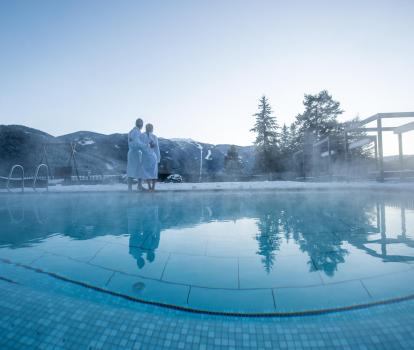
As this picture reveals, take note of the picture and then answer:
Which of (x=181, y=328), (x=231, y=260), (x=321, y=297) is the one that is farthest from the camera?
(x=231, y=260)

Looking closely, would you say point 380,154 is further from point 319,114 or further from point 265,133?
point 319,114

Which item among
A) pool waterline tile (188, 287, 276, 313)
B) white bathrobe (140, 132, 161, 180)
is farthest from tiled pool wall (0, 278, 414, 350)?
white bathrobe (140, 132, 161, 180)

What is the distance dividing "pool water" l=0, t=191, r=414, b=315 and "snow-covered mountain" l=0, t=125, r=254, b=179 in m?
11.6

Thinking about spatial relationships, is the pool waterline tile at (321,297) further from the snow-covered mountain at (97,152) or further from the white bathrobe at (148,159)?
the snow-covered mountain at (97,152)

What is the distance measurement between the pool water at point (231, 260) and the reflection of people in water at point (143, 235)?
1 cm

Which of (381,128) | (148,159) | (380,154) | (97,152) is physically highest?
(97,152)

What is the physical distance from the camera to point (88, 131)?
97.4m

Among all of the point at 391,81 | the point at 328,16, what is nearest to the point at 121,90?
the point at 328,16

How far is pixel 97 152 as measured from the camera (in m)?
83.1

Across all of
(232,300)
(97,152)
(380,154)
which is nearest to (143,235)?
(232,300)

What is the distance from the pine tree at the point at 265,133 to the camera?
28328 mm

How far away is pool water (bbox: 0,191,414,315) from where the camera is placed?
135 cm

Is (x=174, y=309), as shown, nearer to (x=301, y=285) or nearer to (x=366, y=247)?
(x=301, y=285)

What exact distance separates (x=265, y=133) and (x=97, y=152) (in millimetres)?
69849
